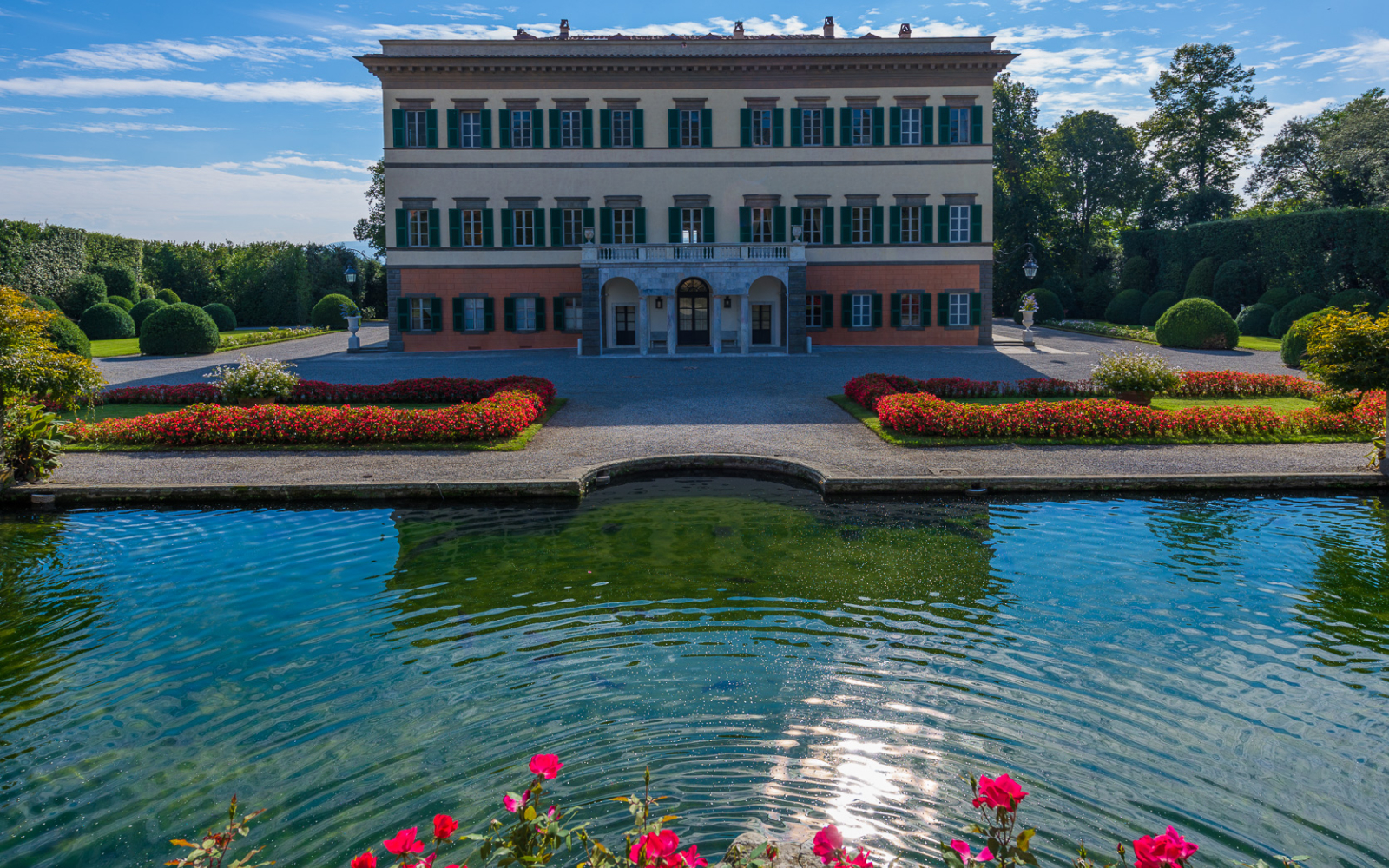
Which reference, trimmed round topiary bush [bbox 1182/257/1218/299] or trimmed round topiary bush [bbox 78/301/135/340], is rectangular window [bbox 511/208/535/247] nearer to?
trimmed round topiary bush [bbox 78/301/135/340]

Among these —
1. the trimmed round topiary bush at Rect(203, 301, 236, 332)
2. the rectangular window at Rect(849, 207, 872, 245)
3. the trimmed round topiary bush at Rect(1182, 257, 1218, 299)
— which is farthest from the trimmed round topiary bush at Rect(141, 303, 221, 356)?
the trimmed round topiary bush at Rect(1182, 257, 1218, 299)

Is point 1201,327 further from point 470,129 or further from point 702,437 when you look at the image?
point 470,129

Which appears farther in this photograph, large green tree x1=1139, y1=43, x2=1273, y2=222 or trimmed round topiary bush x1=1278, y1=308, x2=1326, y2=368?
large green tree x1=1139, y1=43, x2=1273, y2=222

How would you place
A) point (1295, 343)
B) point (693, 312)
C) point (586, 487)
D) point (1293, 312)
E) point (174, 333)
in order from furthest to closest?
point (693, 312) → point (1293, 312) → point (174, 333) → point (1295, 343) → point (586, 487)

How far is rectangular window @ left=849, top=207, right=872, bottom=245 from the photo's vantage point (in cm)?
3303

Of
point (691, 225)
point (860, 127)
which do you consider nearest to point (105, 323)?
point (691, 225)

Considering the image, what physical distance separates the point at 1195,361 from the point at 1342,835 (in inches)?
940

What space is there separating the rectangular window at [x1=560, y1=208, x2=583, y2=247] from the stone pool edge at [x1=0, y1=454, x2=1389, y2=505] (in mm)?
22863

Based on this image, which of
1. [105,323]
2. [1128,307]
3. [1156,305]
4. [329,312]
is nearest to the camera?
[105,323]

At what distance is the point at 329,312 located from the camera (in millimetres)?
46375

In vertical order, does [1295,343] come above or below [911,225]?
below

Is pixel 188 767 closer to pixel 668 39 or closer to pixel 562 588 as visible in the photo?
pixel 562 588

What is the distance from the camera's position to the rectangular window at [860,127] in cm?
3275

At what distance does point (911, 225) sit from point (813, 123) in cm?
510
